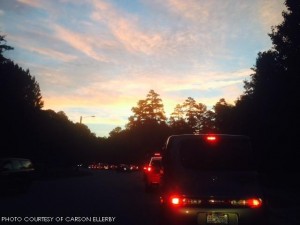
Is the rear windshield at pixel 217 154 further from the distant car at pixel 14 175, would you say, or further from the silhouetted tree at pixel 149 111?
the silhouetted tree at pixel 149 111

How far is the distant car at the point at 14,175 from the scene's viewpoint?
2161 centimetres

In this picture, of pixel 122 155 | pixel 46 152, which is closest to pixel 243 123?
pixel 46 152

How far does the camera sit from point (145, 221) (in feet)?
40.5

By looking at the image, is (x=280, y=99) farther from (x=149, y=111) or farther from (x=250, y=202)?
(x=149, y=111)

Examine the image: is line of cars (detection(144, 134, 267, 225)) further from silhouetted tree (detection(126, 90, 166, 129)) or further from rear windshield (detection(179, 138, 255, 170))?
silhouetted tree (detection(126, 90, 166, 129))

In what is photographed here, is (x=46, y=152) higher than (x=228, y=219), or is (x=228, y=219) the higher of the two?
(x=46, y=152)

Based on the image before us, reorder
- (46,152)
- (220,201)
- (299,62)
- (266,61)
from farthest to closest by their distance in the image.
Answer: (46,152) < (266,61) < (299,62) < (220,201)

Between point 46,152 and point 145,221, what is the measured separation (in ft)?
157

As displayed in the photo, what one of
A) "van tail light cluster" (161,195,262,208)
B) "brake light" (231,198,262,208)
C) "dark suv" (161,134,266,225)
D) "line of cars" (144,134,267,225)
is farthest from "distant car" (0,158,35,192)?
"brake light" (231,198,262,208)

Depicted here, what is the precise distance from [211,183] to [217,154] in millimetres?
661

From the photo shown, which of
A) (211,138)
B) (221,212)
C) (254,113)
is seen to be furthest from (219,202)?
(254,113)

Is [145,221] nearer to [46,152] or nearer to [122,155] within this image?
[46,152]

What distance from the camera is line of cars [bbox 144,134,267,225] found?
812 centimetres

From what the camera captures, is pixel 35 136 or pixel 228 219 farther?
pixel 35 136
